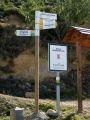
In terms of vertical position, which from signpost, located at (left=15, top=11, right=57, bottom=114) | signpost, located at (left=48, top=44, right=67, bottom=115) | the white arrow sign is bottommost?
signpost, located at (left=48, top=44, right=67, bottom=115)

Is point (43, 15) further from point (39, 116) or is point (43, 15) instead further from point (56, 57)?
point (39, 116)

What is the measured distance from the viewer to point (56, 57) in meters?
12.0

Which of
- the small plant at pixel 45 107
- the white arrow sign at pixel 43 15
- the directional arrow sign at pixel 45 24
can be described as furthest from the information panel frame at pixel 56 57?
the small plant at pixel 45 107

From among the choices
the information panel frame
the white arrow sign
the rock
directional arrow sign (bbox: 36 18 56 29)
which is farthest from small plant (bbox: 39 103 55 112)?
the white arrow sign

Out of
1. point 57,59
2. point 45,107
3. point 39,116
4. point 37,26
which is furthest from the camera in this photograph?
point 45,107

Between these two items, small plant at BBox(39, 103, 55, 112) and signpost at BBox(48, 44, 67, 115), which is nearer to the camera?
signpost at BBox(48, 44, 67, 115)

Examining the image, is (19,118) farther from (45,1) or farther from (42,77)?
(45,1)

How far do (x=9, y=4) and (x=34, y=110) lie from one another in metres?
19.7

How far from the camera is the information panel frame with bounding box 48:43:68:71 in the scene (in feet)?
38.9

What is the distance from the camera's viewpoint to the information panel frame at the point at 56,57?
11.9 m

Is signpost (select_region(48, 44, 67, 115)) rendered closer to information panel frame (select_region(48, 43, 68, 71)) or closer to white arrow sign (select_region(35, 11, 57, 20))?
information panel frame (select_region(48, 43, 68, 71))

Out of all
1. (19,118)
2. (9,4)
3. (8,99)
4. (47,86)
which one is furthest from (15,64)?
(19,118)

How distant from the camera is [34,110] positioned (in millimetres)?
11625

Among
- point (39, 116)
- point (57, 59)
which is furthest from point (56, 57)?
point (39, 116)
